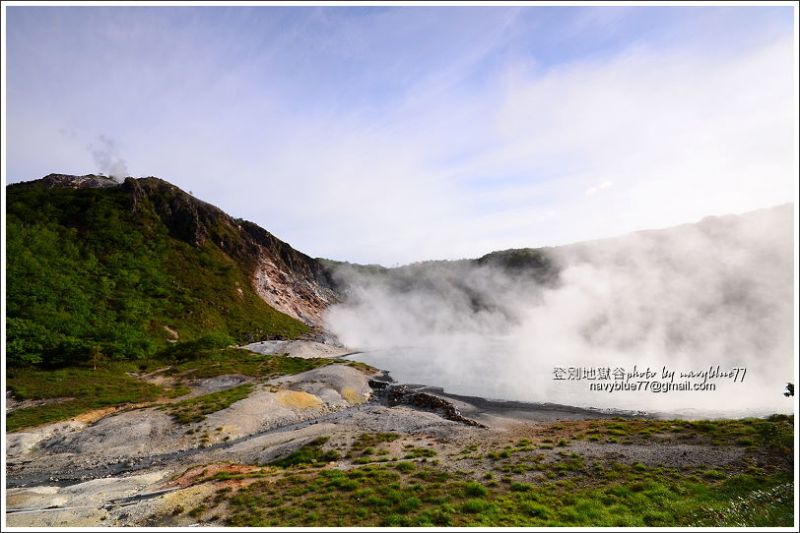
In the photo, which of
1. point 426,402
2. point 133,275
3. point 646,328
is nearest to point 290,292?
point 133,275

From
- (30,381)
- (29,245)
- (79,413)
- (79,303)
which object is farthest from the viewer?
(29,245)

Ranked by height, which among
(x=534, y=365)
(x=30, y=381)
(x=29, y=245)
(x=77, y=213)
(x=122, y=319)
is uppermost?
(x=77, y=213)

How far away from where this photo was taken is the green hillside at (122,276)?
2675 inches

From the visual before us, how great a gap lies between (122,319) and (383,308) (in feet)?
392

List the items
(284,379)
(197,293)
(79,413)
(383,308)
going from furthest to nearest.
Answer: (383,308), (197,293), (284,379), (79,413)

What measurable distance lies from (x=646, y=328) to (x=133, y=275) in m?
129

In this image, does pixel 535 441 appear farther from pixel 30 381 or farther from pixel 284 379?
pixel 30 381

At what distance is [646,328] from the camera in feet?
311

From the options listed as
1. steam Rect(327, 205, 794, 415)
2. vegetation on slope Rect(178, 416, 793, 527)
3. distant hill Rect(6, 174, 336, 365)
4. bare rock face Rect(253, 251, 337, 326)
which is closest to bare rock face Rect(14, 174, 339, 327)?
bare rock face Rect(253, 251, 337, 326)

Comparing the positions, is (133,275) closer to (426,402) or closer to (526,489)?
(426,402)

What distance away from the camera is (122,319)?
262 feet

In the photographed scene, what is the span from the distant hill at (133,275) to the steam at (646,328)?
3394cm

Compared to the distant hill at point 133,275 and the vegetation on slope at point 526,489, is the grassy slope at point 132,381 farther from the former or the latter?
the vegetation on slope at point 526,489

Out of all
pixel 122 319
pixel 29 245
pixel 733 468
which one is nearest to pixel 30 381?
pixel 122 319
